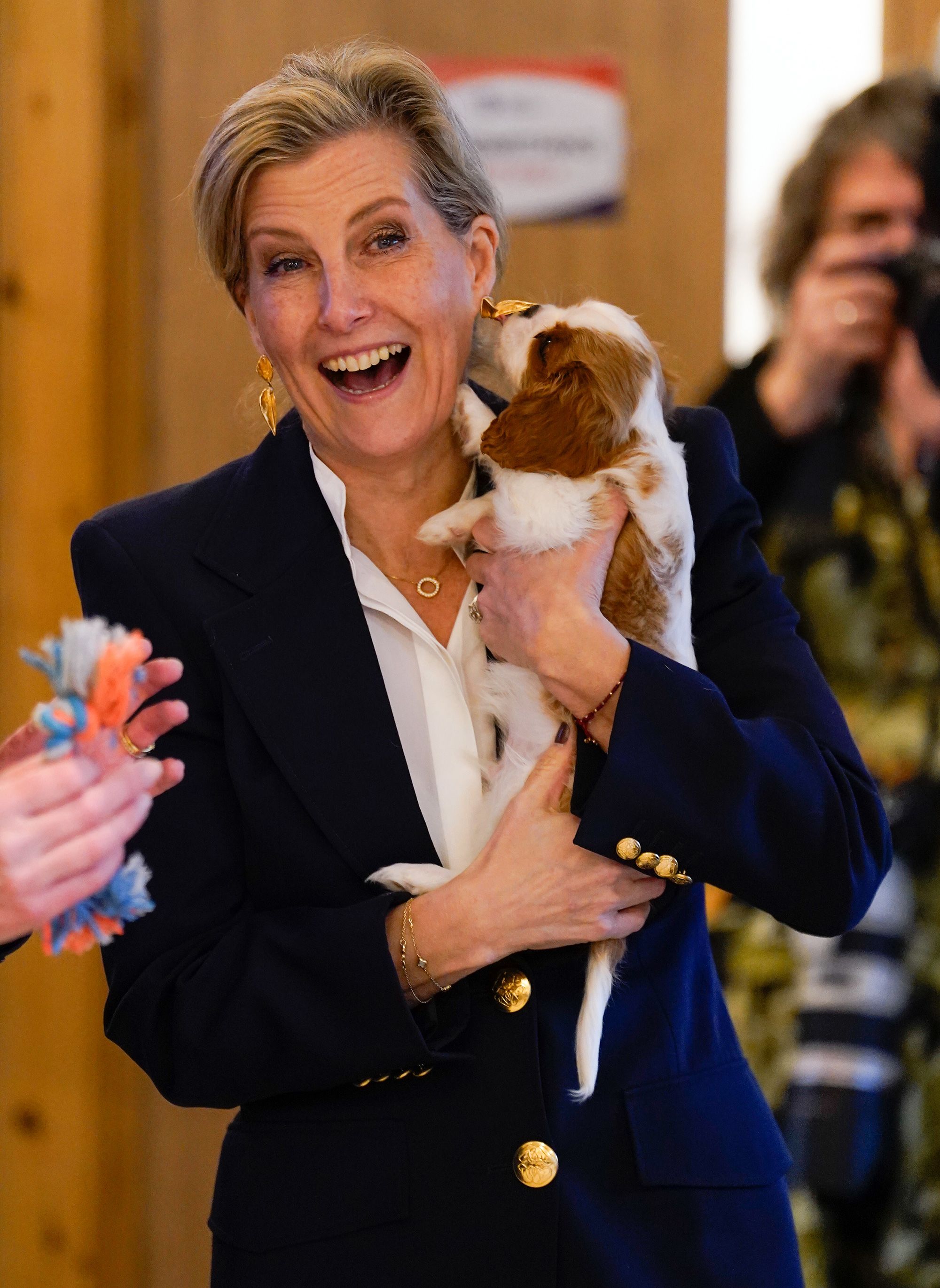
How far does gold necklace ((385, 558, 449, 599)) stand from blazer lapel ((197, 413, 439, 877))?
9 centimetres

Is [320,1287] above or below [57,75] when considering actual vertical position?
below

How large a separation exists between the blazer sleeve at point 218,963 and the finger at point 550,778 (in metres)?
0.17

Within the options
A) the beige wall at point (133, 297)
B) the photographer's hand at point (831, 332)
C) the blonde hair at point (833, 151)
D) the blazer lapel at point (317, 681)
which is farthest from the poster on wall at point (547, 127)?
the blazer lapel at point (317, 681)

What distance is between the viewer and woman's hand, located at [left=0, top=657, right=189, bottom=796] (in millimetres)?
1074

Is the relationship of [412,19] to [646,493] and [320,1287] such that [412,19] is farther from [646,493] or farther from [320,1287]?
[320,1287]

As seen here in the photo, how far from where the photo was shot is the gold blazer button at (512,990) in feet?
4.44

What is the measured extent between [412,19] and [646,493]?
1.56 meters

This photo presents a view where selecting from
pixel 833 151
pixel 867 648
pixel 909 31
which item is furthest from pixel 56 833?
pixel 909 31

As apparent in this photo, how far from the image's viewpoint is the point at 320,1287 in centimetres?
130

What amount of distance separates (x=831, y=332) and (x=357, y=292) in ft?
3.31

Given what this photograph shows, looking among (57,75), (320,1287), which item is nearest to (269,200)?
(320,1287)

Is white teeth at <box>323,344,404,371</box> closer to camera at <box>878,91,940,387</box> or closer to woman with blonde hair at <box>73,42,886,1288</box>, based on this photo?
woman with blonde hair at <box>73,42,886,1288</box>

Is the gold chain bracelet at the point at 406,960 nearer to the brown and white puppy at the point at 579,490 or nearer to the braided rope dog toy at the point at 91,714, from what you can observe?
the brown and white puppy at the point at 579,490

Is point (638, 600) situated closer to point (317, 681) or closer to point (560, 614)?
point (560, 614)
